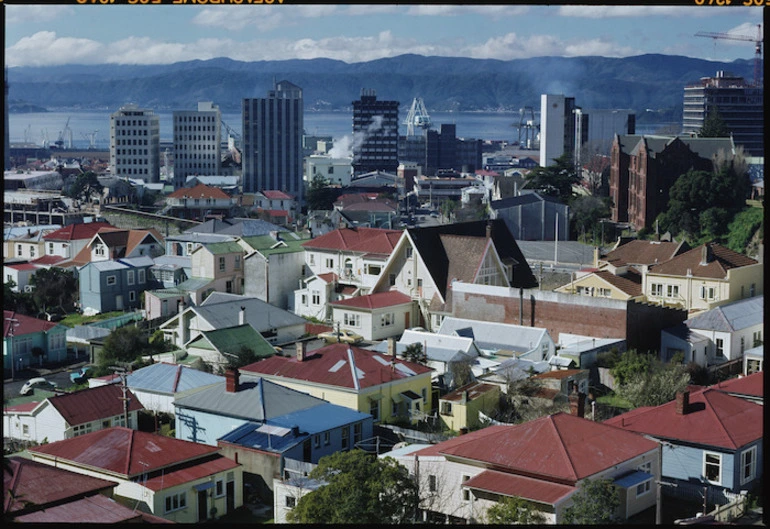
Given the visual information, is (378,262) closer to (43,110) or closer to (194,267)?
(194,267)

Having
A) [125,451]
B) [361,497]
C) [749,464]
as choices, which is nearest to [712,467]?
[749,464]

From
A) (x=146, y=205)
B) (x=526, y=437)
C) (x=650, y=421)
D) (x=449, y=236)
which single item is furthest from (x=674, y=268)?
(x=146, y=205)

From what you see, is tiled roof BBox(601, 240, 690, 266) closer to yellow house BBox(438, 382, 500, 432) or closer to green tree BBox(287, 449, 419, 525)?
yellow house BBox(438, 382, 500, 432)

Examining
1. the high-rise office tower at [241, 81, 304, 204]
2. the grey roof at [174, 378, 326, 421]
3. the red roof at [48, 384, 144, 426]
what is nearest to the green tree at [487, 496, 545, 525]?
the grey roof at [174, 378, 326, 421]

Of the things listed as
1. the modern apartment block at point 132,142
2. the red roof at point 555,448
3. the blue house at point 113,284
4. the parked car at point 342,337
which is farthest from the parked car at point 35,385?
the modern apartment block at point 132,142

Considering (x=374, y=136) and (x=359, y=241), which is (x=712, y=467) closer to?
(x=359, y=241)
